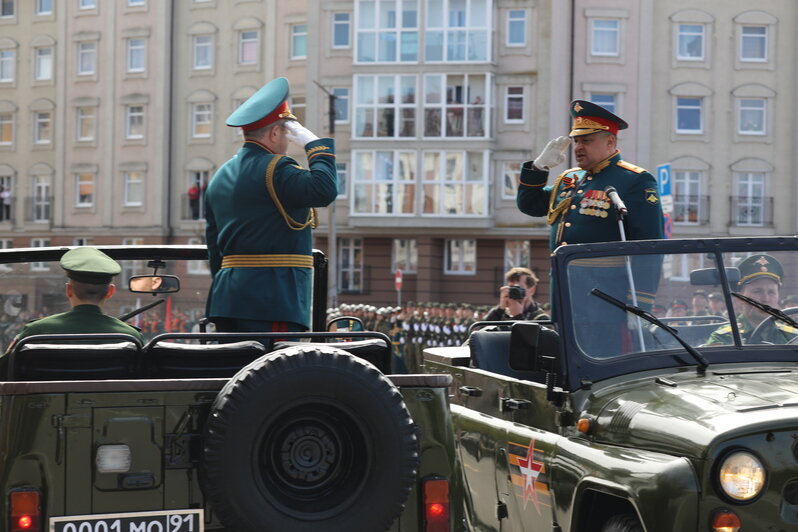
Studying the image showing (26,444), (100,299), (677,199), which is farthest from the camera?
(677,199)

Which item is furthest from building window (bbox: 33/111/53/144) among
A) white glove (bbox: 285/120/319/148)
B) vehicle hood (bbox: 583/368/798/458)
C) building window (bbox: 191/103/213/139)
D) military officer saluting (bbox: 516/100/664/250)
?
vehicle hood (bbox: 583/368/798/458)

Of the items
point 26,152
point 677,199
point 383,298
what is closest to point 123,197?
point 26,152

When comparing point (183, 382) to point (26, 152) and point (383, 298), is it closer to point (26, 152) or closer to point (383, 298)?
point (383, 298)

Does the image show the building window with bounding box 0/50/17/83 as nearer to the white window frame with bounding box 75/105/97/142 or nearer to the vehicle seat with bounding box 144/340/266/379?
the white window frame with bounding box 75/105/97/142

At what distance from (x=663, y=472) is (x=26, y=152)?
5975cm

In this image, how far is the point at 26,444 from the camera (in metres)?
4.57

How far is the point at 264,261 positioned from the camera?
6113mm

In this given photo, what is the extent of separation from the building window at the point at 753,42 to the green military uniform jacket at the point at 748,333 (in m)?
48.5

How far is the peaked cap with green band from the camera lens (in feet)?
19.2

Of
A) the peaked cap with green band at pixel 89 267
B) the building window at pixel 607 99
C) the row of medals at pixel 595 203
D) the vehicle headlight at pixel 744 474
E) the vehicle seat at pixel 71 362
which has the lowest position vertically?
the vehicle headlight at pixel 744 474

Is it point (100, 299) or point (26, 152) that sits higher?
point (26, 152)

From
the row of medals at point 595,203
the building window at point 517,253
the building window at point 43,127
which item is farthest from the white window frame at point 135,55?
the row of medals at point 595,203

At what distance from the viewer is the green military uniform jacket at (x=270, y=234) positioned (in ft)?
19.8

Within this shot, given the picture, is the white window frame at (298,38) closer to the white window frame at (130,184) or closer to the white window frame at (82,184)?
the white window frame at (130,184)
